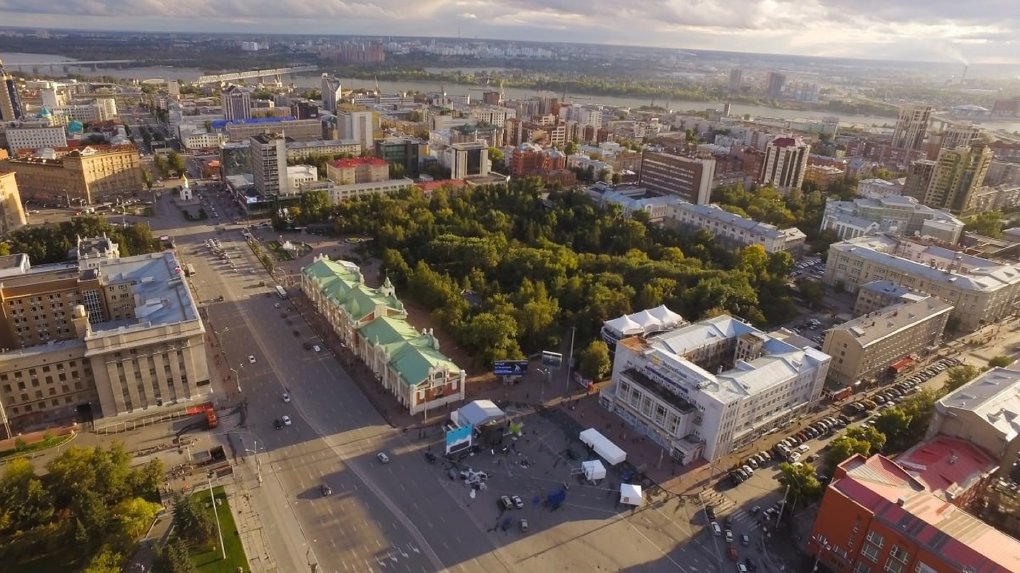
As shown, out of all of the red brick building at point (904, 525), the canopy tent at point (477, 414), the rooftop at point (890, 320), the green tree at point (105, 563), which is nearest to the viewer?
the red brick building at point (904, 525)

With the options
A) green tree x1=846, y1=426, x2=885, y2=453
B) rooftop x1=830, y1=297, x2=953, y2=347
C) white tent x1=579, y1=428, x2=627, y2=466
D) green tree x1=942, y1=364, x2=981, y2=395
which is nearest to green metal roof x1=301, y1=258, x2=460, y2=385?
white tent x1=579, y1=428, x2=627, y2=466

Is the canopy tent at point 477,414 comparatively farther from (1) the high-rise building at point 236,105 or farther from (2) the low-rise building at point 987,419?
(1) the high-rise building at point 236,105

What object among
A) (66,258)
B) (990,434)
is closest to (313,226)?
(66,258)

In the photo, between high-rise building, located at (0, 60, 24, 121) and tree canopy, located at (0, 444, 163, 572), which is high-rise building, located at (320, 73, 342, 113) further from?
tree canopy, located at (0, 444, 163, 572)

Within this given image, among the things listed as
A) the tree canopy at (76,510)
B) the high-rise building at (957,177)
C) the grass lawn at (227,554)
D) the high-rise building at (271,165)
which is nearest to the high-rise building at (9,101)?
the high-rise building at (271,165)

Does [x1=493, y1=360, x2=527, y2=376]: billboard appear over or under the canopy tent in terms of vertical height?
over
